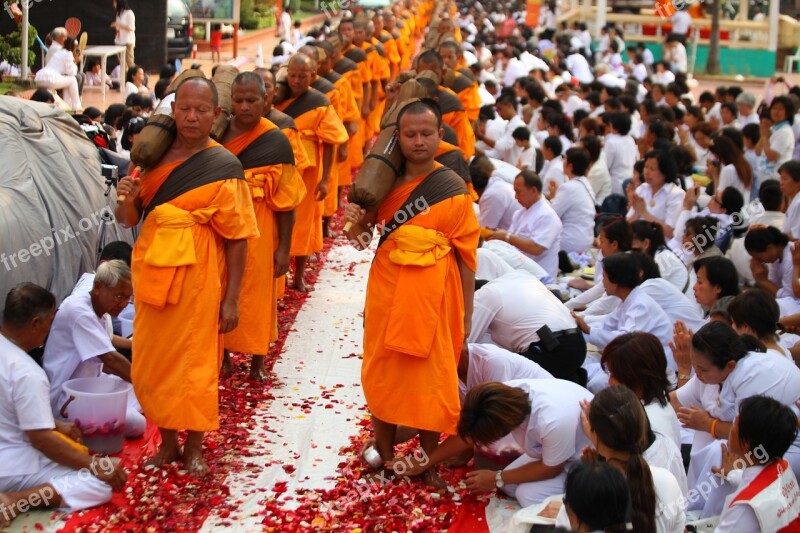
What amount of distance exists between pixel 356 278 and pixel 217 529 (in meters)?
4.43

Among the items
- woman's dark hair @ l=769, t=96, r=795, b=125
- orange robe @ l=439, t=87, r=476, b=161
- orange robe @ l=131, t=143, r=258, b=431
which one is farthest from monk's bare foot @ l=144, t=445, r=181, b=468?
woman's dark hair @ l=769, t=96, r=795, b=125

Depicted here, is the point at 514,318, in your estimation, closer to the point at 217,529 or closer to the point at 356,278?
the point at 217,529

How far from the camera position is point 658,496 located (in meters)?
4.14

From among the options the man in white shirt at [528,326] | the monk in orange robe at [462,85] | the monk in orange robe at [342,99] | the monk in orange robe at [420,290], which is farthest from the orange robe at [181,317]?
the monk in orange robe at [462,85]

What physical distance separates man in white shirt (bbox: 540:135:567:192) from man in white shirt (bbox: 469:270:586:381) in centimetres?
428

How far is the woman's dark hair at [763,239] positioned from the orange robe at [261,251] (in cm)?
337

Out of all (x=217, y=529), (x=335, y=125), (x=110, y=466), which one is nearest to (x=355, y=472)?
(x=217, y=529)

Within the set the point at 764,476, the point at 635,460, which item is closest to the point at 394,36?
the point at 764,476

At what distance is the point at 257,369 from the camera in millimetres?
6586

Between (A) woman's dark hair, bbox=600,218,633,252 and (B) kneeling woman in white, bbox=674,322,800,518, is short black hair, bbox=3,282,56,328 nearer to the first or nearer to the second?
(B) kneeling woman in white, bbox=674,322,800,518

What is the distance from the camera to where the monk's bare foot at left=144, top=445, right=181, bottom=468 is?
16.9ft

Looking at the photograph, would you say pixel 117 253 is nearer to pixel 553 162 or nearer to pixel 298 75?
pixel 298 75

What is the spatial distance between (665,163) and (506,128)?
3.45 metres

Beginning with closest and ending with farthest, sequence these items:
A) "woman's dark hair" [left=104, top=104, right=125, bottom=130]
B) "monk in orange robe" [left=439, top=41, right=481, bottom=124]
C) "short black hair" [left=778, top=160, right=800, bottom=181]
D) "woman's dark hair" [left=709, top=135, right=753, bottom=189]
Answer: "short black hair" [left=778, top=160, right=800, bottom=181] → "woman's dark hair" [left=104, top=104, right=125, bottom=130] → "woman's dark hair" [left=709, top=135, right=753, bottom=189] → "monk in orange robe" [left=439, top=41, right=481, bottom=124]
